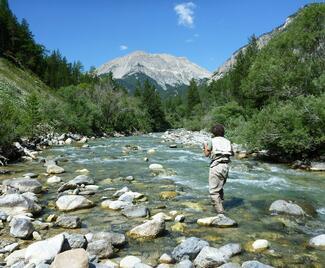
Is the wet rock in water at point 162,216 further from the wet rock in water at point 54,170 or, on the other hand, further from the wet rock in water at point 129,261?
the wet rock in water at point 54,170

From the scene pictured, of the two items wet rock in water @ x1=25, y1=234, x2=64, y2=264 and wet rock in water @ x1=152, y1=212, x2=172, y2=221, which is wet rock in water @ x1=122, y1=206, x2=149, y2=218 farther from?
wet rock in water @ x1=25, y1=234, x2=64, y2=264

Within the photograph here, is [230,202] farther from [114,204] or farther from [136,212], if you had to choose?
[114,204]

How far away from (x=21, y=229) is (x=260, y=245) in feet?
16.5

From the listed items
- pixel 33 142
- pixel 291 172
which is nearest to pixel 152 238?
pixel 291 172

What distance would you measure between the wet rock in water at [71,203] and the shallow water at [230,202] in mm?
270

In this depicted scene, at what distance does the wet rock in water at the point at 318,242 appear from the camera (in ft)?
26.2

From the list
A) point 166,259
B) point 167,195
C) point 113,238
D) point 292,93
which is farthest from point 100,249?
point 292,93

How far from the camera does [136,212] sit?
396 inches

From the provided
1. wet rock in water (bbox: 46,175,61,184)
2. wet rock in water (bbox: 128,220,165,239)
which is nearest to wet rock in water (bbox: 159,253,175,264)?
wet rock in water (bbox: 128,220,165,239)

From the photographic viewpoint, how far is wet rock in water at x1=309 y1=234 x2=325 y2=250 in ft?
26.2

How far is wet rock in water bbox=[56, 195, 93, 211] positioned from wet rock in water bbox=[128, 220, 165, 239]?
270 centimetres

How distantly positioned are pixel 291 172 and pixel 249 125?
5.68 meters

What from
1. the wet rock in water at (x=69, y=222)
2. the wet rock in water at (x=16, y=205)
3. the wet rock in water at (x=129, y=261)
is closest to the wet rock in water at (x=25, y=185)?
the wet rock in water at (x=16, y=205)

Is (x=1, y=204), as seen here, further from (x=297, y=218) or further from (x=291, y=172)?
(x=291, y=172)
